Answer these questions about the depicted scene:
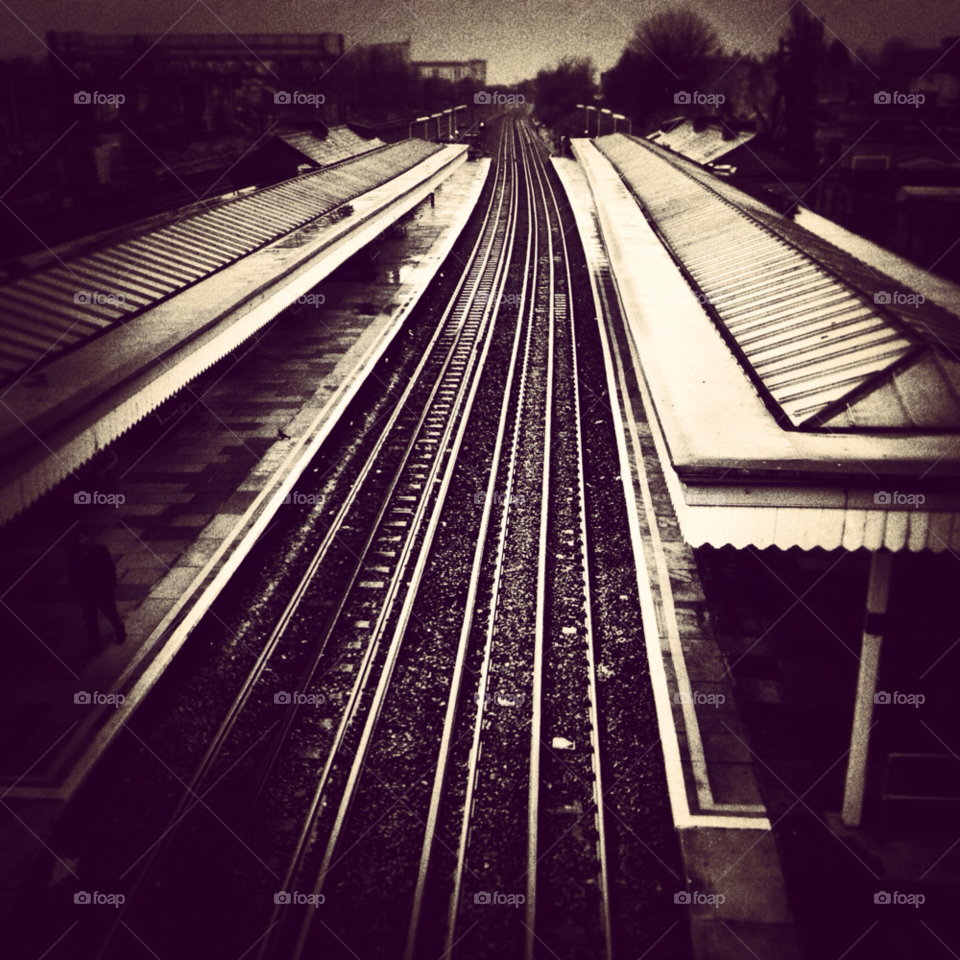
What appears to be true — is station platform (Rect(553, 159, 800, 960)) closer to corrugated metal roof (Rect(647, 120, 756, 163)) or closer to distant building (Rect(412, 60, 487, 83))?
corrugated metal roof (Rect(647, 120, 756, 163))

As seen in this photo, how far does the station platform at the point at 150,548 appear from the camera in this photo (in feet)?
20.9

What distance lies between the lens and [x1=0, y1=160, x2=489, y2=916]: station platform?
638 centimetres

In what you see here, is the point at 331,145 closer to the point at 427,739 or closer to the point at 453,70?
the point at 427,739

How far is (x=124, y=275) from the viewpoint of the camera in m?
10.5

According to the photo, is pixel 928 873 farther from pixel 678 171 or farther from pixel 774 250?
pixel 678 171

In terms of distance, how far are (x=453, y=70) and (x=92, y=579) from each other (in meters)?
96.6

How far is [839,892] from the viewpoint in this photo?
5.41 metres

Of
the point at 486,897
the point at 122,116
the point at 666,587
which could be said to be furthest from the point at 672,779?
the point at 122,116

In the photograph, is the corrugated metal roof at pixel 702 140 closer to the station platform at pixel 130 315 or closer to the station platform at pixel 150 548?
the station platform at pixel 130 315

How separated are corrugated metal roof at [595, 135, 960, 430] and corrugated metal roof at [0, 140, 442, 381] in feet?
22.7

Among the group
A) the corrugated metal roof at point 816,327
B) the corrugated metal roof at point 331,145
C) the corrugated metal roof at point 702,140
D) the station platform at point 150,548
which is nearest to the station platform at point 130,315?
the station platform at point 150,548

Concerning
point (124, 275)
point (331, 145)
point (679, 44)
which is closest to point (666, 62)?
point (679, 44)

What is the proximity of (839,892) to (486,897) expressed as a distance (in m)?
2.46

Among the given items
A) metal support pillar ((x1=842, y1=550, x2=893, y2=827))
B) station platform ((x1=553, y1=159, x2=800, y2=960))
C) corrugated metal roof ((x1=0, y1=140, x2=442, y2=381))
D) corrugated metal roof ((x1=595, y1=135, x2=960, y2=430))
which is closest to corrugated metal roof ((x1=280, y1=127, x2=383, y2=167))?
corrugated metal roof ((x1=0, y1=140, x2=442, y2=381))
